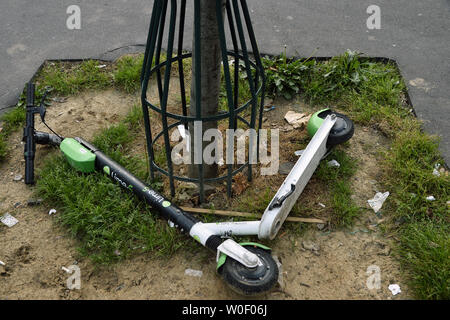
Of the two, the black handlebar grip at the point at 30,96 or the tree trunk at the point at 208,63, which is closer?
the tree trunk at the point at 208,63

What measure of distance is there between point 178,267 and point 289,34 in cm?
334

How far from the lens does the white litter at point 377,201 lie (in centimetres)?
290

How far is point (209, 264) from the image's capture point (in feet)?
8.32

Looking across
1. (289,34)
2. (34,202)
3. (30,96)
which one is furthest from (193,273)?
(289,34)

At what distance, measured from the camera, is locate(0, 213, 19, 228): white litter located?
9.23ft

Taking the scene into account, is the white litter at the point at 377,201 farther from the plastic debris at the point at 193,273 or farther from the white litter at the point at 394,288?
the plastic debris at the point at 193,273

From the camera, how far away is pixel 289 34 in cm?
491

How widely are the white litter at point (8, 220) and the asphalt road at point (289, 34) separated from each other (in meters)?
1.50

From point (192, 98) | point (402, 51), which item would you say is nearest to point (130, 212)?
point (192, 98)

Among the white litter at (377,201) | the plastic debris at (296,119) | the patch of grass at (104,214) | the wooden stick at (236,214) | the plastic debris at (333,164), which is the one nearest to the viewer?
the patch of grass at (104,214)

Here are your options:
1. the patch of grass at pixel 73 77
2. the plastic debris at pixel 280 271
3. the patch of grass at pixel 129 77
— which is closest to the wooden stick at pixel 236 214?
the plastic debris at pixel 280 271

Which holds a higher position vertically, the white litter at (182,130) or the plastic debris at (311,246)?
the white litter at (182,130)

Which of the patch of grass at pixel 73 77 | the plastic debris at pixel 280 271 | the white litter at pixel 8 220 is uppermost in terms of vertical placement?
the patch of grass at pixel 73 77

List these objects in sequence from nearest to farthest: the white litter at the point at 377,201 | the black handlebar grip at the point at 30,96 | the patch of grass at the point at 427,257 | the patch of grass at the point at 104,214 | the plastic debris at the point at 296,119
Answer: the patch of grass at the point at 427,257
the patch of grass at the point at 104,214
the white litter at the point at 377,201
the black handlebar grip at the point at 30,96
the plastic debris at the point at 296,119
